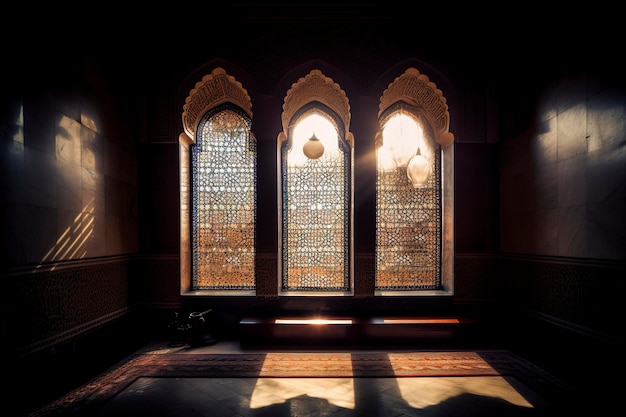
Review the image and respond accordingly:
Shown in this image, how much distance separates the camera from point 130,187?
11.7 ft

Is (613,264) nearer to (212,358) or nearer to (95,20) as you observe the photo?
(212,358)

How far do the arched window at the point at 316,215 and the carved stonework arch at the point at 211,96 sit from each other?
0.68 meters

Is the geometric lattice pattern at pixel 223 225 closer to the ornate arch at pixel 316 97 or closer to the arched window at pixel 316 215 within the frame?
the arched window at pixel 316 215

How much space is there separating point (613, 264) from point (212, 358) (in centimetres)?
360

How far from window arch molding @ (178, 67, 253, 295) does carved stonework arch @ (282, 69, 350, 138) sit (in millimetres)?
511

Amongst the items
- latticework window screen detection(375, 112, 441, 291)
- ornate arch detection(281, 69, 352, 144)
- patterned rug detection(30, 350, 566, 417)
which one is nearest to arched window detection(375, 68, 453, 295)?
latticework window screen detection(375, 112, 441, 291)

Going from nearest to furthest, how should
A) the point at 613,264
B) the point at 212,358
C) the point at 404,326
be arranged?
the point at 613,264, the point at 212,358, the point at 404,326

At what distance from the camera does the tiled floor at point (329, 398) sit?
2146 mm

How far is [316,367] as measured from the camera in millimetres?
2801

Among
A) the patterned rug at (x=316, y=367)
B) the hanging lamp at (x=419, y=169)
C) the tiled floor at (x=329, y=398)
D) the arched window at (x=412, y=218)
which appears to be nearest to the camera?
the tiled floor at (x=329, y=398)

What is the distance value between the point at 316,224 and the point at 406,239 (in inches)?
47.6

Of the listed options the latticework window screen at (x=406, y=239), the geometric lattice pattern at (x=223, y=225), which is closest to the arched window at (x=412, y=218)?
the latticework window screen at (x=406, y=239)

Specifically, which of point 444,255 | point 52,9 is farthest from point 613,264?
point 52,9

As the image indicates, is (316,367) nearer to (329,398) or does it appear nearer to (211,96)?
(329,398)
